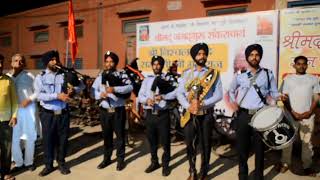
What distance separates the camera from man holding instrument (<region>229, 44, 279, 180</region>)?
5.00 meters

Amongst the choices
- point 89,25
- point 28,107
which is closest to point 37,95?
point 28,107

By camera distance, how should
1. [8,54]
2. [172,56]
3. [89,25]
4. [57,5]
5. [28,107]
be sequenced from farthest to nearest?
1. [8,54]
2. [57,5]
3. [89,25]
4. [172,56]
5. [28,107]

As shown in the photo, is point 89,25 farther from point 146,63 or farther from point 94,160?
point 94,160

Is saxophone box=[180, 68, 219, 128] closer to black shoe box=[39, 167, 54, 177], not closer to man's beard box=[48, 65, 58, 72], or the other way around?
man's beard box=[48, 65, 58, 72]

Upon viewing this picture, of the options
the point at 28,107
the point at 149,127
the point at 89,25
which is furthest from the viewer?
the point at 89,25

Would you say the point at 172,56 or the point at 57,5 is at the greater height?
the point at 57,5

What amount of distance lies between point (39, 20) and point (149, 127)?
1047 centimetres

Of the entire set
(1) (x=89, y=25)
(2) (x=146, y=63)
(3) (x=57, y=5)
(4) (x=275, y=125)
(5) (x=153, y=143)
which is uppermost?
(3) (x=57, y=5)

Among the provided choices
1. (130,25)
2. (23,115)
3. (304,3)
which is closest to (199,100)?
(23,115)

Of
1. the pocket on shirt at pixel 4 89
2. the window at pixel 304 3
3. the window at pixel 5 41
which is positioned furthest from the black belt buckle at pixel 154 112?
the window at pixel 5 41

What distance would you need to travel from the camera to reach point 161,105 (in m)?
5.89

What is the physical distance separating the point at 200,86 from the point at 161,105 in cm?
87

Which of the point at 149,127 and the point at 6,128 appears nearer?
the point at 6,128

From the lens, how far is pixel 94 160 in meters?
6.85
